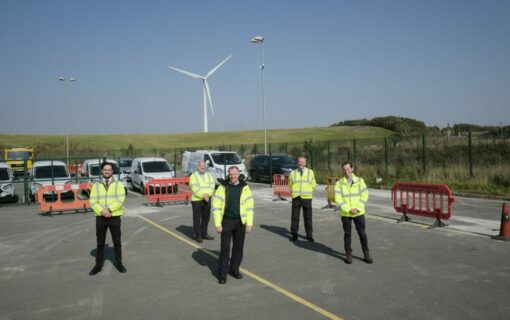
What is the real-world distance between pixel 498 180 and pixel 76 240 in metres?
15.9

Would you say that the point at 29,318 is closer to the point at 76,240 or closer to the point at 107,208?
the point at 107,208

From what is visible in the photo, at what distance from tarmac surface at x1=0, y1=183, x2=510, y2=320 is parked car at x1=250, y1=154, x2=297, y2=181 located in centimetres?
1392

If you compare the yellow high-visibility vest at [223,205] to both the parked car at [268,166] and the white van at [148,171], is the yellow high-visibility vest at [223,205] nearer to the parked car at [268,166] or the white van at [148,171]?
the white van at [148,171]

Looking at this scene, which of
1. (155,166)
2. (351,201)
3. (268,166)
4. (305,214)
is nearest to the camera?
(351,201)

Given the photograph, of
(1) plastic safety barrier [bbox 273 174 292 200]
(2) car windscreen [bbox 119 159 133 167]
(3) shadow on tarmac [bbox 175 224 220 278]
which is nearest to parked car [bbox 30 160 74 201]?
(2) car windscreen [bbox 119 159 133 167]

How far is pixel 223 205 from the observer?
6.91 m

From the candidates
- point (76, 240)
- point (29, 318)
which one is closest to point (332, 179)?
point (76, 240)

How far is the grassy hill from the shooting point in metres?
82.3

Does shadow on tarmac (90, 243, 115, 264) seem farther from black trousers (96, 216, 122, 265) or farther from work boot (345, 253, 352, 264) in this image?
work boot (345, 253, 352, 264)

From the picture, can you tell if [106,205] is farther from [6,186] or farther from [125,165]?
[125,165]

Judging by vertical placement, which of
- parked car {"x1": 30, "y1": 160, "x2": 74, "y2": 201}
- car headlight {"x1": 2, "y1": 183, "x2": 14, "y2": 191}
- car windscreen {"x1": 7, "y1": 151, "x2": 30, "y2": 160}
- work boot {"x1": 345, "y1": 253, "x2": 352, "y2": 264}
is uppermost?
car windscreen {"x1": 7, "y1": 151, "x2": 30, "y2": 160}

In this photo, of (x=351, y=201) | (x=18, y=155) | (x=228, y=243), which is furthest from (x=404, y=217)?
(x=18, y=155)

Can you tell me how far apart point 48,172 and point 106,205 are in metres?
14.9

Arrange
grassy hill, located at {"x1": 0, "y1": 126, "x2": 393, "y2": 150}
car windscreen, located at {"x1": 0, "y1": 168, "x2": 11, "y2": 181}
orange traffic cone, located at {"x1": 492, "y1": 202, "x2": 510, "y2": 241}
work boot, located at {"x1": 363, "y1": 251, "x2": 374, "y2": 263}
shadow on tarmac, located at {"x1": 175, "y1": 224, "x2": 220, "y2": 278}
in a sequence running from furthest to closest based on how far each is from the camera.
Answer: grassy hill, located at {"x1": 0, "y1": 126, "x2": 393, "y2": 150} → car windscreen, located at {"x1": 0, "y1": 168, "x2": 11, "y2": 181} → orange traffic cone, located at {"x1": 492, "y1": 202, "x2": 510, "y2": 241} → work boot, located at {"x1": 363, "y1": 251, "x2": 374, "y2": 263} → shadow on tarmac, located at {"x1": 175, "y1": 224, "x2": 220, "y2": 278}
